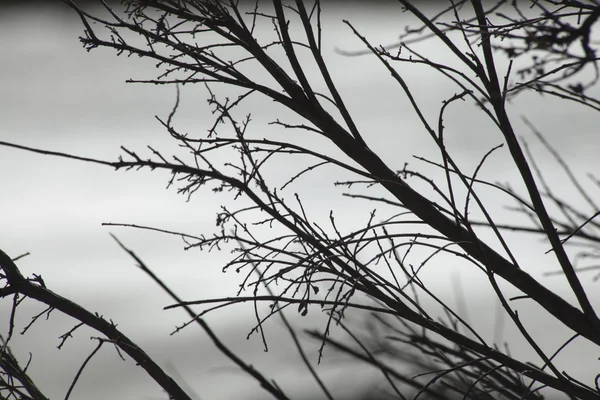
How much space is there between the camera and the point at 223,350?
265cm

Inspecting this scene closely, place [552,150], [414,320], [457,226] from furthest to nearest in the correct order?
[552,150], [457,226], [414,320]

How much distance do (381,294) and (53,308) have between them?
1450 millimetres

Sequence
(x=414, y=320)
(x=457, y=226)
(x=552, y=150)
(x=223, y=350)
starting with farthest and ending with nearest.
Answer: (x=552, y=150)
(x=223, y=350)
(x=457, y=226)
(x=414, y=320)

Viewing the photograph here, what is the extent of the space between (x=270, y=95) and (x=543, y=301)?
1441 millimetres

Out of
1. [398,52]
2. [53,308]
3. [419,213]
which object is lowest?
[53,308]

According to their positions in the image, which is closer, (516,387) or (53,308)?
(53,308)

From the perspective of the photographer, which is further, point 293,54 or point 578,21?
point 293,54

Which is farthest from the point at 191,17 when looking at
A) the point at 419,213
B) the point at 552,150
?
the point at 552,150

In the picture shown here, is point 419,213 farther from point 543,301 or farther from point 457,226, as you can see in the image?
point 543,301

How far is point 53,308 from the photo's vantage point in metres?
2.51

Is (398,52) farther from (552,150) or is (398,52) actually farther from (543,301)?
(552,150)

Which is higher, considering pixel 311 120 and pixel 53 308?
pixel 311 120

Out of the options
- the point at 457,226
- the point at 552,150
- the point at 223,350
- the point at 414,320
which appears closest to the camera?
the point at 414,320

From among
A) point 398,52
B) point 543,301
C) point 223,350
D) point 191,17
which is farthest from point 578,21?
point 223,350
